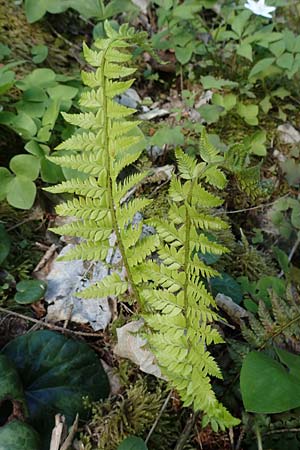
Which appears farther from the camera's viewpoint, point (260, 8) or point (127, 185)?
point (260, 8)

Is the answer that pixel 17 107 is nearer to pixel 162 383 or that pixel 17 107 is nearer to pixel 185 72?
pixel 185 72

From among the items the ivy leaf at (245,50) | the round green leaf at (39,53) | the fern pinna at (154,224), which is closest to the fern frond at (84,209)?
the fern pinna at (154,224)

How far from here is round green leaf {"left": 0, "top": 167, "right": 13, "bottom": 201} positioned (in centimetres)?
205

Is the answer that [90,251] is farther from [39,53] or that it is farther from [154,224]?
[39,53]

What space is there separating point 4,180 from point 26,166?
104mm

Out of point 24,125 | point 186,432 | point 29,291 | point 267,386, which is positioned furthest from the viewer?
point 24,125

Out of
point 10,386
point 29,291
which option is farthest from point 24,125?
point 10,386

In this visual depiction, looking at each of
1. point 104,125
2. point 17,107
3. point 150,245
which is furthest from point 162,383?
point 17,107

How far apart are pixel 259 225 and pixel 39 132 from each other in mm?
1103

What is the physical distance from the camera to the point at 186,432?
161 centimetres

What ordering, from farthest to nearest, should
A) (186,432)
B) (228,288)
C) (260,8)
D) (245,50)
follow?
1. (260,8)
2. (245,50)
3. (228,288)
4. (186,432)

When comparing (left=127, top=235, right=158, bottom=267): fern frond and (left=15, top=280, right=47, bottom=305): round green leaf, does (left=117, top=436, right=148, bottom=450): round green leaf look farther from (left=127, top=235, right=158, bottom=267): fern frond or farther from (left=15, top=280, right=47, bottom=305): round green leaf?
(left=15, top=280, right=47, bottom=305): round green leaf

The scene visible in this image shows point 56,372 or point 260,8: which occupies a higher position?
point 260,8

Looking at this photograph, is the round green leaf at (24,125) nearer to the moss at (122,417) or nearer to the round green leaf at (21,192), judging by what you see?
the round green leaf at (21,192)
